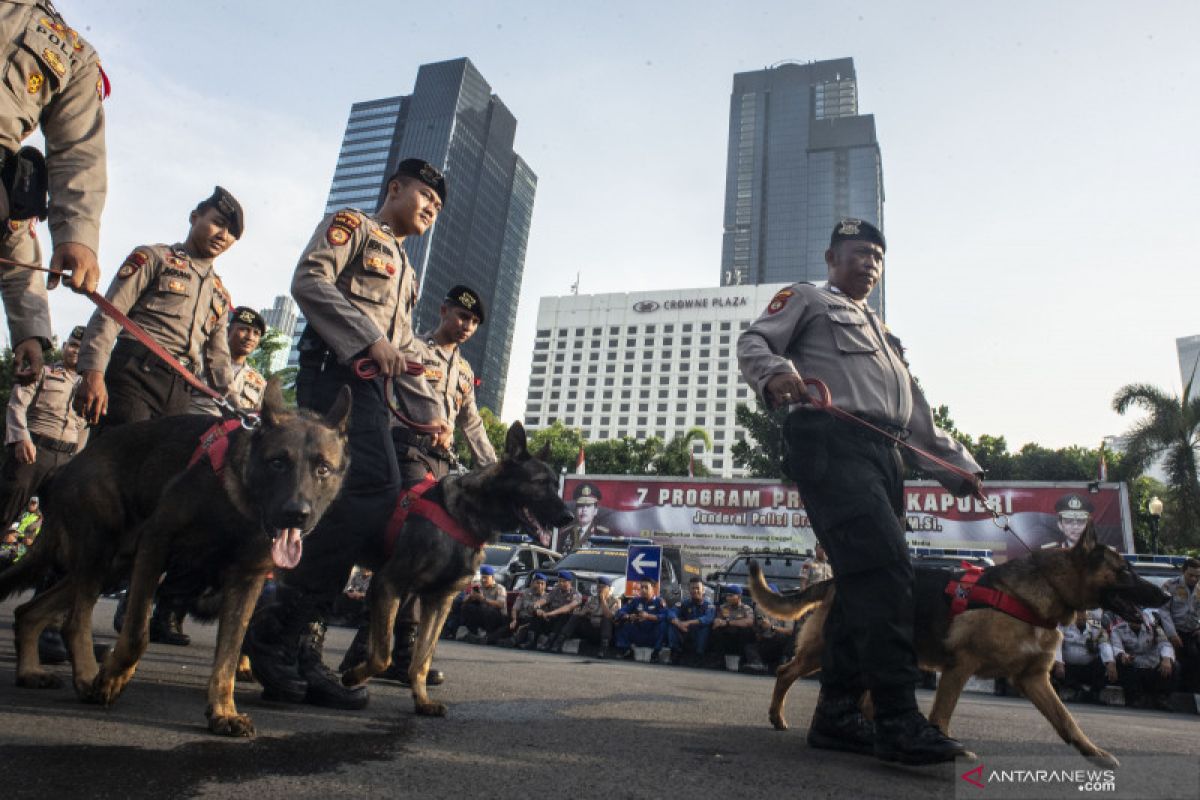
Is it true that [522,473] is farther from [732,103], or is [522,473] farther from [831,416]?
[732,103]

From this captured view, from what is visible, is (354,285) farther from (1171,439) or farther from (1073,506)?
(1171,439)

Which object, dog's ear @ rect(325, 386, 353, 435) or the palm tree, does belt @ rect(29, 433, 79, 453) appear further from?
the palm tree

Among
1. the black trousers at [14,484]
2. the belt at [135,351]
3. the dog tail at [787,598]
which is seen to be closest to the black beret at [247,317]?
the black trousers at [14,484]

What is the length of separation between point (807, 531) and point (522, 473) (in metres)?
28.3

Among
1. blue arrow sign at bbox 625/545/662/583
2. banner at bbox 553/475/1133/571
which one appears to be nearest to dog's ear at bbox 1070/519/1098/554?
blue arrow sign at bbox 625/545/662/583

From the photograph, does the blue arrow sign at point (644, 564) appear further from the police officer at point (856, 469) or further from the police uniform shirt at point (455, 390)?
the police officer at point (856, 469)

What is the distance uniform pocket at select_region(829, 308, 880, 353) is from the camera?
349 centimetres

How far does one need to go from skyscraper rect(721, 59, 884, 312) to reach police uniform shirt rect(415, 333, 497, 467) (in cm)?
15508

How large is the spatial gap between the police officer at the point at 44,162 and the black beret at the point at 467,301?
3.02m

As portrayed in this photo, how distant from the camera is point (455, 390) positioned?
574 centimetres

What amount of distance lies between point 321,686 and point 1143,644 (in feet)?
33.6

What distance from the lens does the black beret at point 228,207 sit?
4633 mm

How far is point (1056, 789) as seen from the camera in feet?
7.93

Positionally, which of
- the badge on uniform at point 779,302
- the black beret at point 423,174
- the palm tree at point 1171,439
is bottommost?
Result: the badge on uniform at point 779,302
